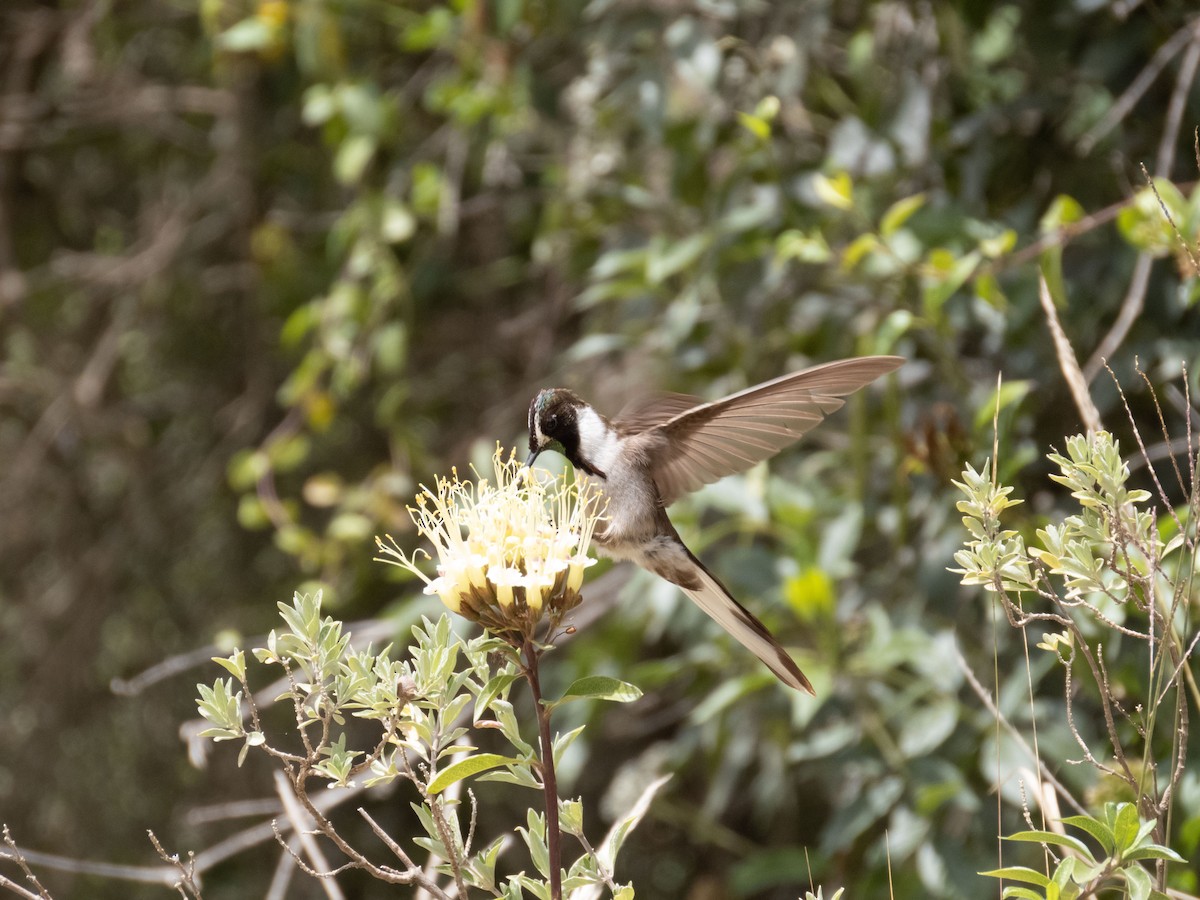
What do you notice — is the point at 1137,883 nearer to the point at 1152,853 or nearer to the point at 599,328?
the point at 1152,853

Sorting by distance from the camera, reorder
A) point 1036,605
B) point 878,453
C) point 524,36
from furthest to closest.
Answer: point 524,36 < point 878,453 < point 1036,605

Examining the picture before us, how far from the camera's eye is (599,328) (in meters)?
2.91

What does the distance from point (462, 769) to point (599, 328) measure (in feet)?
6.47

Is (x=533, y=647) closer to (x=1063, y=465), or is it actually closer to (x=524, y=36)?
(x=1063, y=465)

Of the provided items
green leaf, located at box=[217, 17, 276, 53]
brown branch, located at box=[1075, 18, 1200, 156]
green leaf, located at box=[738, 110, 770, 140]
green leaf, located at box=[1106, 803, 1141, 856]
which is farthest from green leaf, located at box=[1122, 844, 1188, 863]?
green leaf, located at box=[217, 17, 276, 53]

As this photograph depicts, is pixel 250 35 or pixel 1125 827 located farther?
pixel 250 35

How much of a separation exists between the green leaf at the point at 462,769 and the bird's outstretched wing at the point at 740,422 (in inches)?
18.5

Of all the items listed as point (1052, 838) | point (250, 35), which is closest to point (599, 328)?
point (250, 35)

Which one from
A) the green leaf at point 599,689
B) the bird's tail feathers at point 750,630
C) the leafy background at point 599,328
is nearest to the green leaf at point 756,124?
the leafy background at point 599,328

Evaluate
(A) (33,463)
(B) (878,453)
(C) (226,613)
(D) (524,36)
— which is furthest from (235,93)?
(B) (878,453)

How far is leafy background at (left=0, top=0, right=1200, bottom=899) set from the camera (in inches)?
80.3

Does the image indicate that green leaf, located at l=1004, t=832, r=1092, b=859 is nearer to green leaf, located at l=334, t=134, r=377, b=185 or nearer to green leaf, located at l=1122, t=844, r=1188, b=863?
green leaf, located at l=1122, t=844, r=1188, b=863

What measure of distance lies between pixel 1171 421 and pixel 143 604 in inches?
120

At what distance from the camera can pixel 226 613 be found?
3840 millimetres
